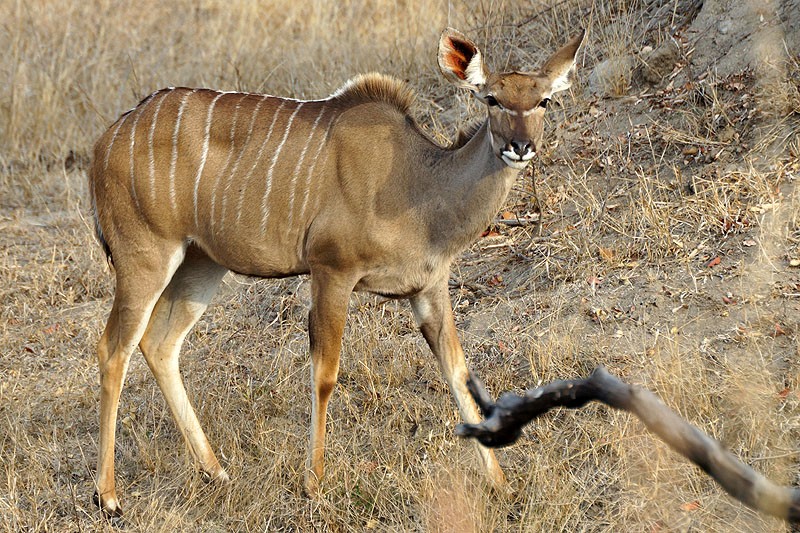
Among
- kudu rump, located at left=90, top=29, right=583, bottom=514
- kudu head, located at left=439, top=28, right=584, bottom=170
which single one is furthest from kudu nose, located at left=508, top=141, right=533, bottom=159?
kudu rump, located at left=90, top=29, right=583, bottom=514

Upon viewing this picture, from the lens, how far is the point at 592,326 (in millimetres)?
4754

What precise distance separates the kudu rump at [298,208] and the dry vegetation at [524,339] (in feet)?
0.77

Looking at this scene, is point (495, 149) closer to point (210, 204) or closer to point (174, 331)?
point (210, 204)

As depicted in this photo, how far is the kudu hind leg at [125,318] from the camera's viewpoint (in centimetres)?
418

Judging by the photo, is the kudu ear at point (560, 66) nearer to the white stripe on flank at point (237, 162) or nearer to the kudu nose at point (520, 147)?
the kudu nose at point (520, 147)

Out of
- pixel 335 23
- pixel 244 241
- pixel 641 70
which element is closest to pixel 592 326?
pixel 244 241

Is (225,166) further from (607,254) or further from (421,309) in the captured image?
(607,254)

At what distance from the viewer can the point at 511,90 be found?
3660mm

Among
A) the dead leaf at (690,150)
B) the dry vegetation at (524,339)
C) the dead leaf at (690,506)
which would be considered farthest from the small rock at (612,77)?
the dead leaf at (690,506)

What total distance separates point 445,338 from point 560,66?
1228 mm

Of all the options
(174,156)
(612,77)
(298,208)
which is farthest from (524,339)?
(612,77)

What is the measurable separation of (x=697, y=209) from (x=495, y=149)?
6.26ft

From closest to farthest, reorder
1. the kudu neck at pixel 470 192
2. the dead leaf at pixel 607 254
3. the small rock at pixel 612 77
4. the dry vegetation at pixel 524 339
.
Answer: the dry vegetation at pixel 524 339 → the kudu neck at pixel 470 192 → the dead leaf at pixel 607 254 → the small rock at pixel 612 77

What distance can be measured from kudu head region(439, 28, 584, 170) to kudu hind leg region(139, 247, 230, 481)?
1.47 m
